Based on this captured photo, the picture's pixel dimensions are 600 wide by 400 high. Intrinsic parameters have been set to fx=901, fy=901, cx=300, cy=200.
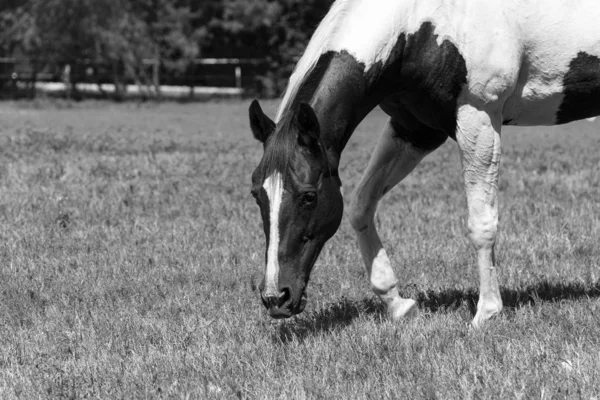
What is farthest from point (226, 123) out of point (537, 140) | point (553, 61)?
point (553, 61)

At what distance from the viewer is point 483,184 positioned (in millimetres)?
4922

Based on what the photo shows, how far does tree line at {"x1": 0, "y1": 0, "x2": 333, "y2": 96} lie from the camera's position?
3307cm

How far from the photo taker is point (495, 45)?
15.6ft

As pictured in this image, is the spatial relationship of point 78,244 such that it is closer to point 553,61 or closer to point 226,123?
point 553,61

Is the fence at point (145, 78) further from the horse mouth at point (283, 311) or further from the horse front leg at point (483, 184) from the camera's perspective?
the horse mouth at point (283, 311)

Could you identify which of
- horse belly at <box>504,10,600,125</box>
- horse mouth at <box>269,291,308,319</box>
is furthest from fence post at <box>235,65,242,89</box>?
horse mouth at <box>269,291,308,319</box>

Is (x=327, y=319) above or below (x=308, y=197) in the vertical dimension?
below

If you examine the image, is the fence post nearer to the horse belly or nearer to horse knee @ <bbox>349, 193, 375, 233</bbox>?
horse knee @ <bbox>349, 193, 375, 233</bbox>

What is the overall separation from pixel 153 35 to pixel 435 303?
3534cm

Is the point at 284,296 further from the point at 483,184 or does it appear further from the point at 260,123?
the point at 483,184

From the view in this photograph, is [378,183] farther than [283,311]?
Yes

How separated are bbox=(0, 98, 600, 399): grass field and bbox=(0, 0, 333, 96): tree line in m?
23.0

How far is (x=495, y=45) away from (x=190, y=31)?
121 ft

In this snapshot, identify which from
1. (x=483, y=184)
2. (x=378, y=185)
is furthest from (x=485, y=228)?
(x=378, y=185)
